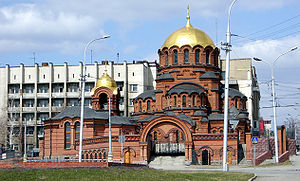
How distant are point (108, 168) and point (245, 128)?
33144 millimetres

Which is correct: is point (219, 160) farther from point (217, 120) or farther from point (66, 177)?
point (66, 177)

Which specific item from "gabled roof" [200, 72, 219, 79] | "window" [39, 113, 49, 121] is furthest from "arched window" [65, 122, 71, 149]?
"window" [39, 113, 49, 121]

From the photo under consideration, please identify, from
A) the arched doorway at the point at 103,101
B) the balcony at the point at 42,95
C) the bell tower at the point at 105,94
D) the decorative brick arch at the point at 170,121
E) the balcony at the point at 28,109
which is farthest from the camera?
the balcony at the point at 28,109

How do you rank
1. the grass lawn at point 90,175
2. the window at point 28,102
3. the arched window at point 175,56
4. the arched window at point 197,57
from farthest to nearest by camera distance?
the window at point 28,102 < the arched window at point 175,56 < the arched window at point 197,57 < the grass lawn at point 90,175

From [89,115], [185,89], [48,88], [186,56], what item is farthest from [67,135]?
[48,88]

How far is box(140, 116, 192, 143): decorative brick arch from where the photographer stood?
4731cm

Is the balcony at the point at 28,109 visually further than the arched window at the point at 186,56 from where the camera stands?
Yes

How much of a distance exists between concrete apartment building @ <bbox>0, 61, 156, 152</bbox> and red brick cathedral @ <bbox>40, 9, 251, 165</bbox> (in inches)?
632

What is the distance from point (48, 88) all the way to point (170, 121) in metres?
35.1

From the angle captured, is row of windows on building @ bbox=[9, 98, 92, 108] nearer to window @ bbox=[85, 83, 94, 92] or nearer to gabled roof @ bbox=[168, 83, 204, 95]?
window @ bbox=[85, 83, 94, 92]

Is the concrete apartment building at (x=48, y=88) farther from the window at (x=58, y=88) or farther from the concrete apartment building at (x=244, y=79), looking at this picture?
the concrete apartment building at (x=244, y=79)

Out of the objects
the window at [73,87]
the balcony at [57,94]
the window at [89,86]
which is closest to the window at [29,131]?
the balcony at [57,94]

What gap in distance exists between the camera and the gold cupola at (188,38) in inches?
2234

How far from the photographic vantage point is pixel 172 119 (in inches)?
1900
